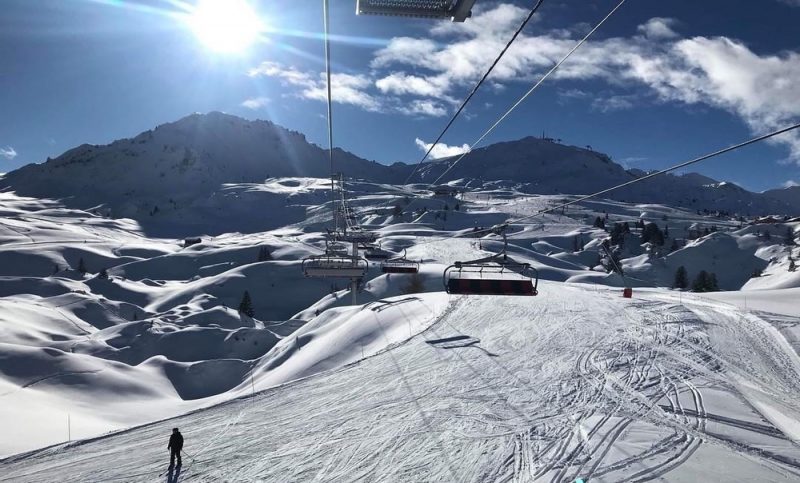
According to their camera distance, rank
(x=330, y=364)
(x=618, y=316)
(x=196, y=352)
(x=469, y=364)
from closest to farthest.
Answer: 1. (x=469, y=364)
2. (x=330, y=364)
3. (x=618, y=316)
4. (x=196, y=352)

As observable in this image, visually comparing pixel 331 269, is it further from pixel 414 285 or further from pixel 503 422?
pixel 414 285

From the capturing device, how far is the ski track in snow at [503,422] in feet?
36.6

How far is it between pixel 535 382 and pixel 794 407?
7530 mm

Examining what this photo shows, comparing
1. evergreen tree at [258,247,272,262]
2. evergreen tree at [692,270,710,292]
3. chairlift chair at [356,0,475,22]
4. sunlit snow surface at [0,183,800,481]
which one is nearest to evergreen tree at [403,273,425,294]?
sunlit snow surface at [0,183,800,481]

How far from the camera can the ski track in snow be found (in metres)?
11.1

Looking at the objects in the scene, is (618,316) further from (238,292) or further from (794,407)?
(238,292)

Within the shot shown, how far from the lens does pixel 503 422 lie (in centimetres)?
1362

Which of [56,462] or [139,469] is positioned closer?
[139,469]

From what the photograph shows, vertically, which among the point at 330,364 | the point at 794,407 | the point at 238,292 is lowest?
the point at 238,292

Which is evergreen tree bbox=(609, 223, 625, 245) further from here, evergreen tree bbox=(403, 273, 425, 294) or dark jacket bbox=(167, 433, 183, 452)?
dark jacket bbox=(167, 433, 183, 452)

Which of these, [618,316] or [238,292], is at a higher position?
[618,316]

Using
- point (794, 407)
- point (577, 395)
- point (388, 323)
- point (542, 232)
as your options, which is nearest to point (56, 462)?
point (577, 395)

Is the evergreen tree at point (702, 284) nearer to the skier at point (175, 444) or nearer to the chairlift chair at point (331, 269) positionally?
the chairlift chair at point (331, 269)

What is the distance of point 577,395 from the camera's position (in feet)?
51.2
